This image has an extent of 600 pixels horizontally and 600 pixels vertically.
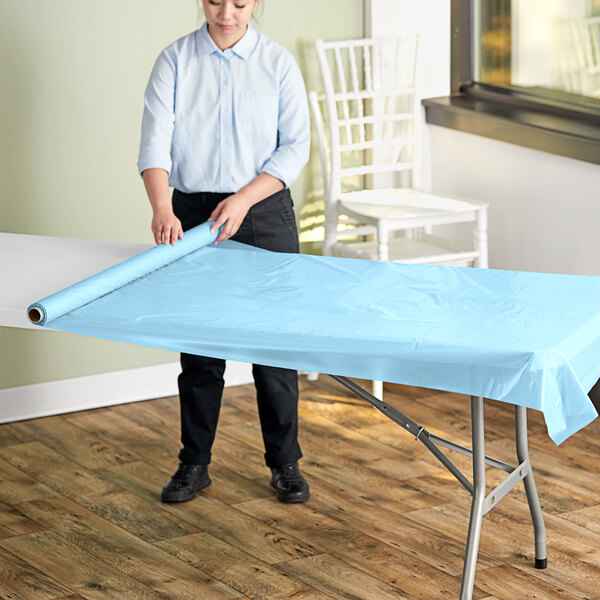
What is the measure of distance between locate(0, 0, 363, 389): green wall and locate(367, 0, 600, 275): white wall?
22.2 inches

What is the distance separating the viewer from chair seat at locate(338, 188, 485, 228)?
363 centimetres

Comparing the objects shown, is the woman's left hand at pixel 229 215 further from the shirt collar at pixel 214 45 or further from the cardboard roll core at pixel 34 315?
the cardboard roll core at pixel 34 315

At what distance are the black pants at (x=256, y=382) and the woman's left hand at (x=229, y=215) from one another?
160 mm

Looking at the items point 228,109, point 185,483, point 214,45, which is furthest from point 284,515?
point 214,45

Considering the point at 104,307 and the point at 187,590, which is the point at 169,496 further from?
the point at 104,307

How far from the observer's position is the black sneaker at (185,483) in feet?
9.68

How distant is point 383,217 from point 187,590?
1550mm

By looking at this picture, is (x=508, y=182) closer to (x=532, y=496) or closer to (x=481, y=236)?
(x=481, y=236)

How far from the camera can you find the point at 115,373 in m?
3.77

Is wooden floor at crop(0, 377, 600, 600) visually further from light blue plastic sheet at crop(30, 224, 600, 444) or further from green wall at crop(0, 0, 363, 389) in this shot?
light blue plastic sheet at crop(30, 224, 600, 444)

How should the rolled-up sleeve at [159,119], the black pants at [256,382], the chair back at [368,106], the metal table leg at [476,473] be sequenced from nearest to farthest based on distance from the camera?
the metal table leg at [476,473]
the rolled-up sleeve at [159,119]
the black pants at [256,382]
the chair back at [368,106]

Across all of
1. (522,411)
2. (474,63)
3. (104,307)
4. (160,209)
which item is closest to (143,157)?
(160,209)

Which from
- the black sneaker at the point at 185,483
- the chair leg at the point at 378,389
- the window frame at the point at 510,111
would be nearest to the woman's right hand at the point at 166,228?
the black sneaker at the point at 185,483

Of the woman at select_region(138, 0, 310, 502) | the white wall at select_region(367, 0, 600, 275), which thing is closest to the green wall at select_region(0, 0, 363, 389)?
the white wall at select_region(367, 0, 600, 275)
